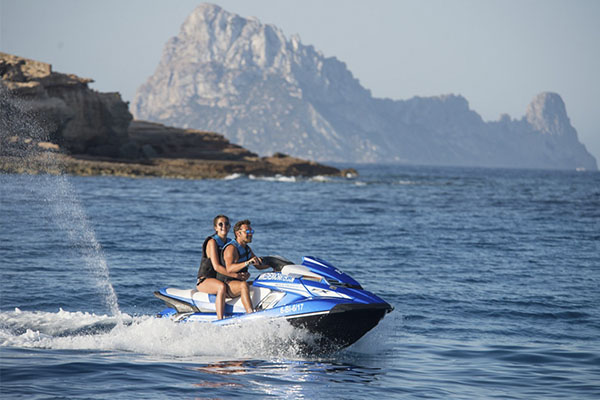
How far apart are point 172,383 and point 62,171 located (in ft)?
178

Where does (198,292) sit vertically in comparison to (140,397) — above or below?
above

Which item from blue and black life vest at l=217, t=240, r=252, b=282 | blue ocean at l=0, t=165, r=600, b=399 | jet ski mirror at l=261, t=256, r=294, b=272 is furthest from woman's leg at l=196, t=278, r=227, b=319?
jet ski mirror at l=261, t=256, r=294, b=272

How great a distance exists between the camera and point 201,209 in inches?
1393

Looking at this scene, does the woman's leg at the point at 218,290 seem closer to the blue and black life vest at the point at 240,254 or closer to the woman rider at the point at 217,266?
the woman rider at the point at 217,266

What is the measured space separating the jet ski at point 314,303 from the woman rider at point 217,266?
0.63ft

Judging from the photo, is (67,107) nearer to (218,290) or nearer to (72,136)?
(72,136)

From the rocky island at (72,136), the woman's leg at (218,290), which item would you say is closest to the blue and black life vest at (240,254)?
the woman's leg at (218,290)

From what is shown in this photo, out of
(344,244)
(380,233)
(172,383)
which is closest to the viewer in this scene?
(172,383)

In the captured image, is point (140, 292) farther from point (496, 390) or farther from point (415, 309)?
point (496, 390)

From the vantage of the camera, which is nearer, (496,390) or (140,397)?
(140,397)

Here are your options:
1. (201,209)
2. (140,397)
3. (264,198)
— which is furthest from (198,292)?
(264,198)

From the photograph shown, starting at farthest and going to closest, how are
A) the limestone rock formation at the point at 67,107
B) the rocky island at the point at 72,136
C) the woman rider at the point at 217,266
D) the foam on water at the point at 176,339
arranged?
1. the limestone rock formation at the point at 67,107
2. the rocky island at the point at 72,136
3. the woman rider at the point at 217,266
4. the foam on water at the point at 176,339

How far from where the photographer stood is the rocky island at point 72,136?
197 feet

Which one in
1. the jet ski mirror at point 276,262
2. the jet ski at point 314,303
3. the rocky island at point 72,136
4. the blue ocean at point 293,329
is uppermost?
the rocky island at point 72,136
